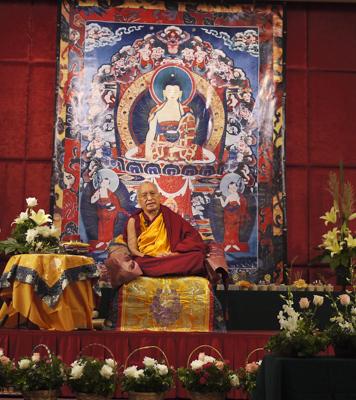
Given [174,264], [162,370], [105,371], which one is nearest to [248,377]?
[162,370]

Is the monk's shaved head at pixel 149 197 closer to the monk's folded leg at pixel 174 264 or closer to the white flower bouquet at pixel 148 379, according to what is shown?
the monk's folded leg at pixel 174 264

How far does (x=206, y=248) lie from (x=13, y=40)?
2865 millimetres

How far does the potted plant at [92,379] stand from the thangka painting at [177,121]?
9.69ft

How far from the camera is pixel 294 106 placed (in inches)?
298

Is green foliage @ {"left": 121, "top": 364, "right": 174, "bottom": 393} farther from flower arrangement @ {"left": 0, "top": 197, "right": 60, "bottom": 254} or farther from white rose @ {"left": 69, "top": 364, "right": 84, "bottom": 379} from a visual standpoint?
flower arrangement @ {"left": 0, "top": 197, "right": 60, "bottom": 254}

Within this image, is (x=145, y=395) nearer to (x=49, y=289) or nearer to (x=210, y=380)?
(x=210, y=380)

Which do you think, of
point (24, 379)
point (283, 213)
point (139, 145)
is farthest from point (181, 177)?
point (24, 379)

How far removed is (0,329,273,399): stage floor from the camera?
5.21 metres

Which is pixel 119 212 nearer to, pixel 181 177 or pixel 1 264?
pixel 181 177

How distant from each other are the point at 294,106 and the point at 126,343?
326 cm

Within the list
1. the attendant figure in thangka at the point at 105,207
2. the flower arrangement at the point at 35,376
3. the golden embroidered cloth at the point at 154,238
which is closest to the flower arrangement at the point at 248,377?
the flower arrangement at the point at 35,376

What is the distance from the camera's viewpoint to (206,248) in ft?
20.1

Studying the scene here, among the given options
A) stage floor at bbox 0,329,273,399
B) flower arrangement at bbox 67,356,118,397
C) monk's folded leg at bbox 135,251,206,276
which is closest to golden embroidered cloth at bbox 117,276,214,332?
monk's folded leg at bbox 135,251,206,276

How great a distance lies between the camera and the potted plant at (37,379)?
13.6ft
